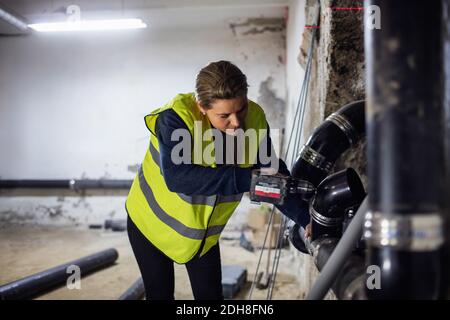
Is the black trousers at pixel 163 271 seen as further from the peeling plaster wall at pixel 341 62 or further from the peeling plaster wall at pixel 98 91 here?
the peeling plaster wall at pixel 98 91

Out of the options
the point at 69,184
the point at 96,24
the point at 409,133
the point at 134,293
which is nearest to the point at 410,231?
the point at 409,133

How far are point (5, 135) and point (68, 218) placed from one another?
146 cm

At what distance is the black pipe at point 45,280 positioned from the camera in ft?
8.18

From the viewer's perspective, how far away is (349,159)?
1739 mm

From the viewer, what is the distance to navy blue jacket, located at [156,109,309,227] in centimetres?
110

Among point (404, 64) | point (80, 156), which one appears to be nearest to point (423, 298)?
point (404, 64)

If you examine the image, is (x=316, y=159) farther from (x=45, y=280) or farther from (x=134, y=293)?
(x=45, y=280)

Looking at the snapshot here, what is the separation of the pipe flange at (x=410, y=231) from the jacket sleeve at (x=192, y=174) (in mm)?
576

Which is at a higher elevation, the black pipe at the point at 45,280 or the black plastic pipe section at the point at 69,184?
the black plastic pipe section at the point at 69,184

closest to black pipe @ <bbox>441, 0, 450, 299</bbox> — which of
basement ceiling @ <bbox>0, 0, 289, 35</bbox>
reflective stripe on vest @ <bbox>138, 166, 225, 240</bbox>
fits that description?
reflective stripe on vest @ <bbox>138, 166, 225, 240</bbox>

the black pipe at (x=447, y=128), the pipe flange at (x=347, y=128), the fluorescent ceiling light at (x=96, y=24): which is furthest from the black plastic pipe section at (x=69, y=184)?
the black pipe at (x=447, y=128)

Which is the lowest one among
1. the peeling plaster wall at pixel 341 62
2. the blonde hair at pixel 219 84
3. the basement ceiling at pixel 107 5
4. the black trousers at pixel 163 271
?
the black trousers at pixel 163 271

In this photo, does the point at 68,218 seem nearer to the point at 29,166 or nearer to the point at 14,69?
the point at 29,166

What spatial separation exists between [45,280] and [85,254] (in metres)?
1.19
